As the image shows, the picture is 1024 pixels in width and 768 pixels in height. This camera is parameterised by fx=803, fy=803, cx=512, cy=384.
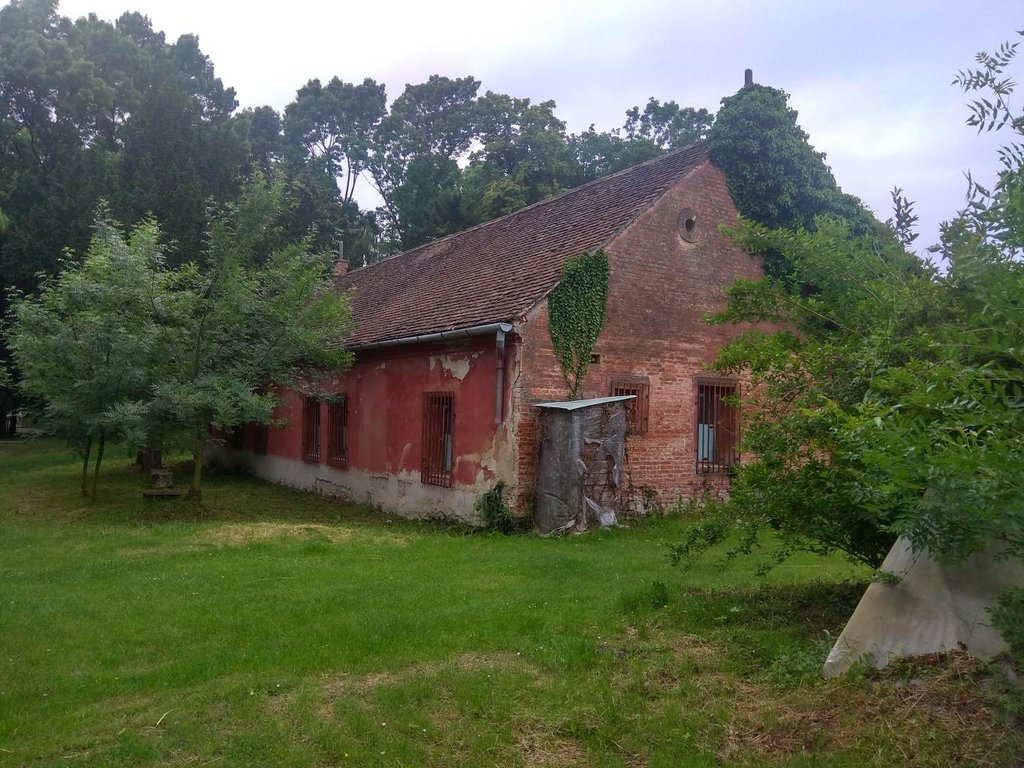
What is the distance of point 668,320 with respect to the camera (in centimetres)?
1384

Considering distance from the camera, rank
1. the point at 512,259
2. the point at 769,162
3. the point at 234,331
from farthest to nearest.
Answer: the point at 512,259 < the point at 769,162 < the point at 234,331

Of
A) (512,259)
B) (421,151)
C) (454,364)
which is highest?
(421,151)

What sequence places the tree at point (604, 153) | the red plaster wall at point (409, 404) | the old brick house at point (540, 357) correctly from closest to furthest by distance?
1. the old brick house at point (540, 357)
2. the red plaster wall at point (409, 404)
3. the tree at point (604, 153)

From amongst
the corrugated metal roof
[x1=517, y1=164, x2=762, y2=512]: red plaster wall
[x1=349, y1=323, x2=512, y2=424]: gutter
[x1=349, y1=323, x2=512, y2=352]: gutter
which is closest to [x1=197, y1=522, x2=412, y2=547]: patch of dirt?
[x1=349, y1=323, x2=512, y2=424]: gutter

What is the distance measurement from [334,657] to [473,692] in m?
1.24

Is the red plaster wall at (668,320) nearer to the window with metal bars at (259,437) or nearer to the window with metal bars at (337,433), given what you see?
the window with metal bars at (337,433)

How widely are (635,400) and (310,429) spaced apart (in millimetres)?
8374

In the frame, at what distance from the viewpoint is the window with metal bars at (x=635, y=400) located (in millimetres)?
13211

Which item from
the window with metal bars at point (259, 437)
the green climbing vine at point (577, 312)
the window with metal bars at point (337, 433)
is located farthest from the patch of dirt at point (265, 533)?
the window with metal bars at point (259, 437)

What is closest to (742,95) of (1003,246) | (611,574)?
(611,574)

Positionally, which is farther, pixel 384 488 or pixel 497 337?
pixel 384 488

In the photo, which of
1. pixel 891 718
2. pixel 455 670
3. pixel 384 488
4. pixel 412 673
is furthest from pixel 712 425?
pixel 891 718

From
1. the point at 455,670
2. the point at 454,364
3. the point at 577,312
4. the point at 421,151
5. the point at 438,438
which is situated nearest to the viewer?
the point at 455,670

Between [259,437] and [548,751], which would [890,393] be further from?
[259,437]
